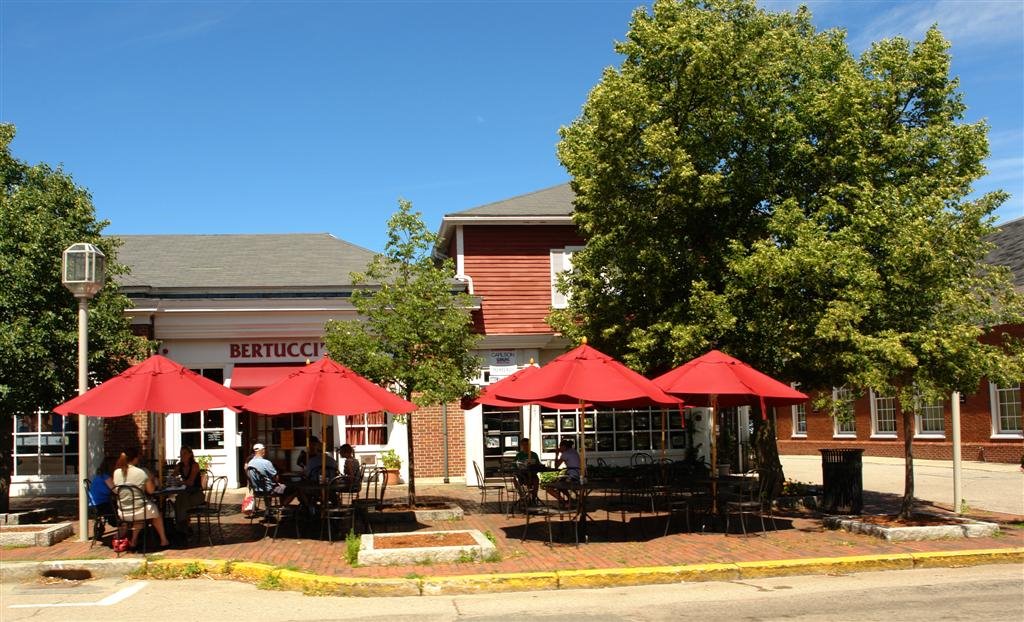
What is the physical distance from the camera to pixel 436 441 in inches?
793

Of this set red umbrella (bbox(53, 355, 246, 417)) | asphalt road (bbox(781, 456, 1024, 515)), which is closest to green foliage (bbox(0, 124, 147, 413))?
red umbrella (bbox(53, 355, 246, 417))

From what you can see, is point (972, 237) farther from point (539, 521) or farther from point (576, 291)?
point (539, 521)

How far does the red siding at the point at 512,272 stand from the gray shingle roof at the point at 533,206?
35cm

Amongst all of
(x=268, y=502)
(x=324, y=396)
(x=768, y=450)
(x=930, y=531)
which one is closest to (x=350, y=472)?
(x=268, y=502)

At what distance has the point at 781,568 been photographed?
10.2 m

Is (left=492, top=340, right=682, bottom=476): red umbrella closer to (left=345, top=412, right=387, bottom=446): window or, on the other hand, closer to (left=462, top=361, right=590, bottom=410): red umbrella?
(left=462, top=361, right=590, bottom=410): red umbrella

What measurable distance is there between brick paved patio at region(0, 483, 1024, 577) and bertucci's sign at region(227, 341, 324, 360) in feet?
19.3

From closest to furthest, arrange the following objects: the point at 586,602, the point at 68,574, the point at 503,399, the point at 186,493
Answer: the point at 586,602 → the point at 68,574 → the point at 186,493 → the point at 503,399

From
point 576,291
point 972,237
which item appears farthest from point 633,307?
point 972,237

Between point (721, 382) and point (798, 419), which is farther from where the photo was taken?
point (798, 419)

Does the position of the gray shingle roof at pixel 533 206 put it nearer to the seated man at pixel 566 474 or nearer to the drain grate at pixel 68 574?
the seated man at pixel 566 474

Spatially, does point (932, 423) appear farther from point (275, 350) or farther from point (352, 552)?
point (352, 552)

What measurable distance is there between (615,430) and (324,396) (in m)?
11.1

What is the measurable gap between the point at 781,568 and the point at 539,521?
15.9ft
